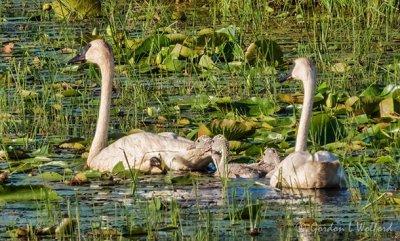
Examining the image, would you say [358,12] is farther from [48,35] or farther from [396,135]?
[396,135]

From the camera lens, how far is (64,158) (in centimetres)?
1097

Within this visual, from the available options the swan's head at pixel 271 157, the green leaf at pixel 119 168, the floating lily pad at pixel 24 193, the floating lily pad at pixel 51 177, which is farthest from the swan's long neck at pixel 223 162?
the floating lily pad at pixel 24 193

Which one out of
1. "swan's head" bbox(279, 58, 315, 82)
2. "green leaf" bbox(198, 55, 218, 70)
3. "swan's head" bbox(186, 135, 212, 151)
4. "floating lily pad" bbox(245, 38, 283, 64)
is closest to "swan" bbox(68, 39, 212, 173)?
"swan's head" bbox(186, 135, 212, 151)

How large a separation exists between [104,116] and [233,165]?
61.2 inches

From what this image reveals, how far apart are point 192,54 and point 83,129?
274cm

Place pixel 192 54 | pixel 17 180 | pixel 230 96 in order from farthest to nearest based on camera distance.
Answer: pixel 192 54
pixel 230 96
pixel 17 180

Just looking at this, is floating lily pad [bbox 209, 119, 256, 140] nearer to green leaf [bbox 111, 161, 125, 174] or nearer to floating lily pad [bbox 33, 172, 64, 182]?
green leaf [bbox 111, 161, 125, 174]

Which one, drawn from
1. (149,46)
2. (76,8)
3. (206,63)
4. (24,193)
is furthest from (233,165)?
(76,8)

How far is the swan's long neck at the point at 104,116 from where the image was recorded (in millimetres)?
11143

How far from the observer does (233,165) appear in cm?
1026

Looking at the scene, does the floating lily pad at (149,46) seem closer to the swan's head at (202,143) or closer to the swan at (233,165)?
the swan's head at (202,143)

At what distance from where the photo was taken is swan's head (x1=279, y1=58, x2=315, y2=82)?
1087cm

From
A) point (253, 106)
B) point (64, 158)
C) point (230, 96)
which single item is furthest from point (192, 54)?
point (64, 158)

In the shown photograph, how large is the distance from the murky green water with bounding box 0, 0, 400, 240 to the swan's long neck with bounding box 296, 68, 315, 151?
59 cm
